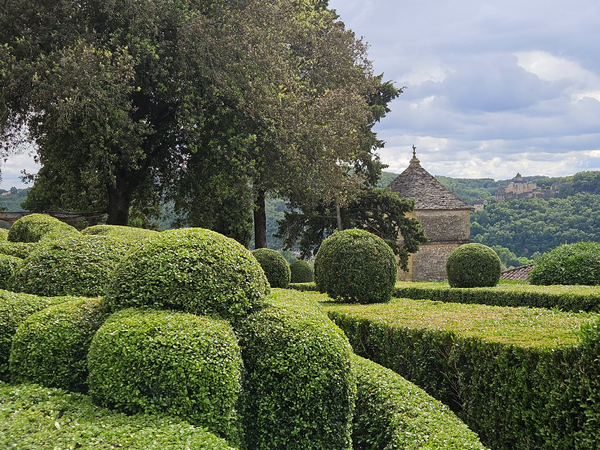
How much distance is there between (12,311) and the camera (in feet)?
15.8

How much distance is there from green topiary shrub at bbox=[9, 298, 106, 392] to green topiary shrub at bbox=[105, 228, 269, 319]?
1.32ft

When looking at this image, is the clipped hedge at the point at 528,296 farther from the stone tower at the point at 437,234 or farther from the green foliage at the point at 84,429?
the stone tower at the point at 437,234

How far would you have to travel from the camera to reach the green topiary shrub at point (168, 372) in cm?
360

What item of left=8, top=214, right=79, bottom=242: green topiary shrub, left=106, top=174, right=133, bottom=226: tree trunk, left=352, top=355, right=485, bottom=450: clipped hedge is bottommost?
left=352, top=355, right=485, bottom=450: clipped hedge

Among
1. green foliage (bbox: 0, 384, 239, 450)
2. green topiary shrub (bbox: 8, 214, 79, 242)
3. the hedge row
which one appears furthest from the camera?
green topiary shrub (bbox: 8, 214, 79, 242)

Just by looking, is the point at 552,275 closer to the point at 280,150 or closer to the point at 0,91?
the point at 280,150

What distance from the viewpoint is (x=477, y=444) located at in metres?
4.04

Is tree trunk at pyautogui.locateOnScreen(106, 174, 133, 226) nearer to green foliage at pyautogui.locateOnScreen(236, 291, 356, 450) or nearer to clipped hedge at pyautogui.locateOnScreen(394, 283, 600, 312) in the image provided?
clipped hedge at pyautogui.locateOnScreen(394, 283, 600, 312)

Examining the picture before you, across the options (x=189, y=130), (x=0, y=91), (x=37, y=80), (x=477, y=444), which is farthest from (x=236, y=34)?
(x=477, y=444)

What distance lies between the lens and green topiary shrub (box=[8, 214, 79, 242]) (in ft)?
33.5

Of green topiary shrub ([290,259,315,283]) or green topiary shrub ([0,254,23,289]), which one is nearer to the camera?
green topiary shrub ([0,254,23,289])

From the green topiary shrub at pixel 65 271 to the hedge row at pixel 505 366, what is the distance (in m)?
3.84

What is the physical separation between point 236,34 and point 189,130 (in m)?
4.15

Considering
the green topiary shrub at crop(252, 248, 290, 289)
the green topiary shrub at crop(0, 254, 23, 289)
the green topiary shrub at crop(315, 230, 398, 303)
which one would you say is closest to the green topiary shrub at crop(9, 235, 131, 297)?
the green topiary shrub at crop(0, 254, 23, 289)
